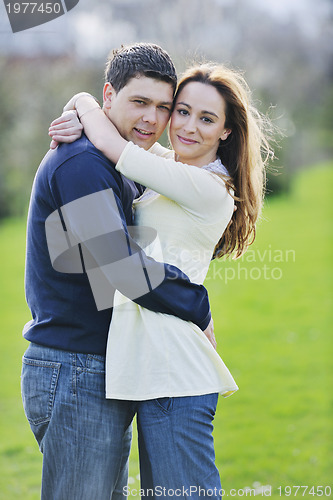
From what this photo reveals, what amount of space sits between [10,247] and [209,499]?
9424 millimetres

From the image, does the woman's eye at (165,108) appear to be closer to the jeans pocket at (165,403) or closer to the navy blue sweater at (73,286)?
the navy blue sweater at (73,286)

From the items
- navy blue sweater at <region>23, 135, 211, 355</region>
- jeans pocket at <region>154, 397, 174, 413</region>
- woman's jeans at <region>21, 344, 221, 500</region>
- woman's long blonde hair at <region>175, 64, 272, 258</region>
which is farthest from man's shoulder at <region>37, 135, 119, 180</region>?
jeans pocket at <region>154, 397, 174, 413</region>

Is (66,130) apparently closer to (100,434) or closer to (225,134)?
(225,134)

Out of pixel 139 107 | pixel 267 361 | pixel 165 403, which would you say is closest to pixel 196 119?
pixel 139 107

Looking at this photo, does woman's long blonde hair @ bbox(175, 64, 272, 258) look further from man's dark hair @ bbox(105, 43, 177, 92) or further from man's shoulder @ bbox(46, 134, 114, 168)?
man's shoulder @ bbox(46, 134, 114, 168)

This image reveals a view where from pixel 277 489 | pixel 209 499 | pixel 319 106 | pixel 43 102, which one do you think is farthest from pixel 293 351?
pixel 319 106

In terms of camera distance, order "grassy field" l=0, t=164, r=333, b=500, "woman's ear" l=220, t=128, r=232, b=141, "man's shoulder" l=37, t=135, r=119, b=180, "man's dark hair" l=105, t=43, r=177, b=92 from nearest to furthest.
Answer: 1. "man's shoulder" l=37, t=135, r=119, b=180
2. "man's dark hair" l=105, t=43, r=177, b=92
3. "woman's ear" l=220, t=128, r=232, b=141
4. "grassy field" l=0, t=164, r=333, b=500

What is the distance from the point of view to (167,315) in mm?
1875

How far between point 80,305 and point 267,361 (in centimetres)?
485

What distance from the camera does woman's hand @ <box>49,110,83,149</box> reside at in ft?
6.13

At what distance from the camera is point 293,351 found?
6805mm

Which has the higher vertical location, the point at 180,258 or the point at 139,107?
A: the point at 139,107

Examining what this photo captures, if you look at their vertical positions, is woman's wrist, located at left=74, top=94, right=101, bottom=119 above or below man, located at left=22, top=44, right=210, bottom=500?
above

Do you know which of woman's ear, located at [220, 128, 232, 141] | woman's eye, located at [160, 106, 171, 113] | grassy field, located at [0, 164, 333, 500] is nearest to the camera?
woman's eye, located at [160, 106, 171, 113]
